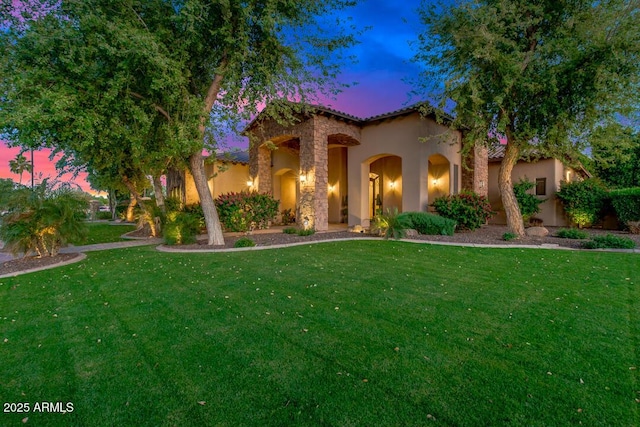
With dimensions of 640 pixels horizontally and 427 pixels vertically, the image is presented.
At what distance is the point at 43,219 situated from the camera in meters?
6.90

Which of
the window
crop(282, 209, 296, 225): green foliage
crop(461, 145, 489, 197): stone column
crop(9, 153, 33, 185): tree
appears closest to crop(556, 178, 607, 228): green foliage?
the window

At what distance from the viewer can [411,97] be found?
1034cm

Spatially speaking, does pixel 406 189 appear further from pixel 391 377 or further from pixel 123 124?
pixel 391 377

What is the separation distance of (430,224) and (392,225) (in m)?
1.61

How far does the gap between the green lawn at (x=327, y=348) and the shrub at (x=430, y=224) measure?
5.20m

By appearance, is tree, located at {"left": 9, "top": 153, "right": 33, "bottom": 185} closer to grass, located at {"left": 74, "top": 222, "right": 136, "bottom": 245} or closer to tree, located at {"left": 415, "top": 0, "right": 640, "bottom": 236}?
grass, located at {"left": 74, "top": 222, "right": 136, "bottom": 245}

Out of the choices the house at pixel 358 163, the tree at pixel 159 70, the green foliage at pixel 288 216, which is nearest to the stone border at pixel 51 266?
the tree at pixel 159 70

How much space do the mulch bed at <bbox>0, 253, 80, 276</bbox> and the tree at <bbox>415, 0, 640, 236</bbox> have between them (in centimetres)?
1129

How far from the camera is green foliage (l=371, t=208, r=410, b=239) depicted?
9797 mm

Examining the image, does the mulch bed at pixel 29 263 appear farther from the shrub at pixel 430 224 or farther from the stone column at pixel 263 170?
the shrub at pixel 430 224

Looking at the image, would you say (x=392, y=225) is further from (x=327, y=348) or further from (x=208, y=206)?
(x=327, y=348)

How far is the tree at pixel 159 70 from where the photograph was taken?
6027mm

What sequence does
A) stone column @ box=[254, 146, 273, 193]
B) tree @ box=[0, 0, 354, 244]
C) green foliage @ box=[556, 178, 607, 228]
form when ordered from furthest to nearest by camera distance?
stone column @ box=[254, 146, 273, 193] → green foliage @ box=[556, 178, 607, 228] → tree @ box=[0, 0, 354, 244]

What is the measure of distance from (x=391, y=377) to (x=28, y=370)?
9.76 ft
